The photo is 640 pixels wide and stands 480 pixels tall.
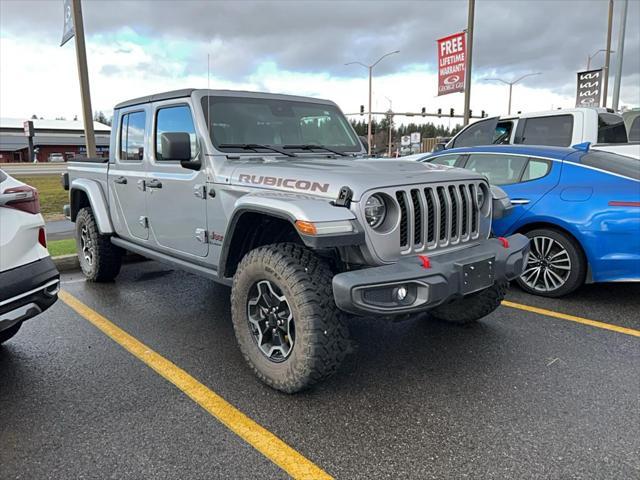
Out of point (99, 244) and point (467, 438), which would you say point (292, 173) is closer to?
point (467, 438)

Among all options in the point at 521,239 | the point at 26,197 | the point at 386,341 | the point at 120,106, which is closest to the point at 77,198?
the point at 120,106

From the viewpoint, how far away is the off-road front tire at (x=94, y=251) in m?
5.43

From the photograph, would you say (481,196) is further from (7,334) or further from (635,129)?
(635,129)

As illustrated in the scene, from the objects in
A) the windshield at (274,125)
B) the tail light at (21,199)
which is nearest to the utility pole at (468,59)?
the windshield at (274,125)

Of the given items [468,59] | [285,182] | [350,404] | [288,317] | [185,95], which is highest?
[468,59]

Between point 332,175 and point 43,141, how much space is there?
64.0 metres

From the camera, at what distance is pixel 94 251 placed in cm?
546

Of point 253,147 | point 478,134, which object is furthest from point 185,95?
point 478,134

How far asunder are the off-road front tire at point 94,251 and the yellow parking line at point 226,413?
1.35 m

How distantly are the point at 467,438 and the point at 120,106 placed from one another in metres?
4.50

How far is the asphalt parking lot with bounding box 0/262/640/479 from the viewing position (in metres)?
2.41

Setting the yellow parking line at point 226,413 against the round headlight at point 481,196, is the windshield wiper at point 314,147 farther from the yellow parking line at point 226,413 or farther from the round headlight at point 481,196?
the yellow parking line at point 226,413

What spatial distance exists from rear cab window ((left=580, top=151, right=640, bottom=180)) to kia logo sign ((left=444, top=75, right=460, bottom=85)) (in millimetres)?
11107

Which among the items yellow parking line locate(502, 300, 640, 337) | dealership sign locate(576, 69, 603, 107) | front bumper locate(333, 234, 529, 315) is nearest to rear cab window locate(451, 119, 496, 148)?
yellow parking line locate(502, 300, 640, 337)
